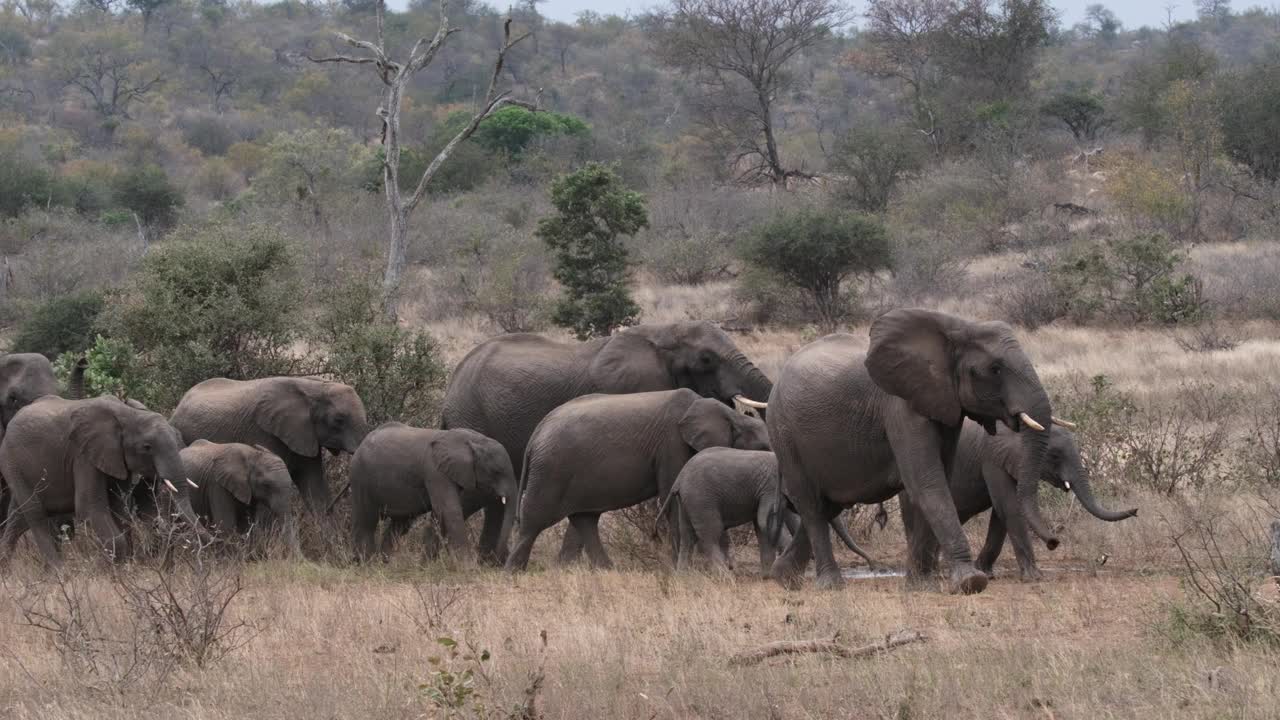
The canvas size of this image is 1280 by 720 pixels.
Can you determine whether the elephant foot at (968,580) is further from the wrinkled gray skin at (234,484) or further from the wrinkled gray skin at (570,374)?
the wrinkled gray skin at (234,484)

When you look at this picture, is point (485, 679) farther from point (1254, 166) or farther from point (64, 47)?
point (64, 47)

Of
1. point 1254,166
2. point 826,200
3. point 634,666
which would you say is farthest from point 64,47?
point 634,666

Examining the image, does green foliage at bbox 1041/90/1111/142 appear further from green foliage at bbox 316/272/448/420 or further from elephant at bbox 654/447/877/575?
elephant at bbox 654/447/877/575

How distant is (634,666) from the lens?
8242 mm

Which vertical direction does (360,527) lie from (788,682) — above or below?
below

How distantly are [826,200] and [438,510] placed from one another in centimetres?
3339

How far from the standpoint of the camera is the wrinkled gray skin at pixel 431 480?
1321 centimetres

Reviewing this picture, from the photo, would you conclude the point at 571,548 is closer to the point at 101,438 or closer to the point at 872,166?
the point at 101,438

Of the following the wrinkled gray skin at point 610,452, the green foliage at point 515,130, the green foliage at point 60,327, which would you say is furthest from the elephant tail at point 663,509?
the green foliage at point 515,130

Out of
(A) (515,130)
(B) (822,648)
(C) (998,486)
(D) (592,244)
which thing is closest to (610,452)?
(C) (998,486)

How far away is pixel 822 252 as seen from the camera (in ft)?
105

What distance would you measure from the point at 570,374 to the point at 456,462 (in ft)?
7.15

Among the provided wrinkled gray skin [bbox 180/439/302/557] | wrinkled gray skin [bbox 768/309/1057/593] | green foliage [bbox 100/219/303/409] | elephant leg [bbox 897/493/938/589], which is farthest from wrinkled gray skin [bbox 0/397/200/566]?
elephant leg [bbox 897/493/938/589]

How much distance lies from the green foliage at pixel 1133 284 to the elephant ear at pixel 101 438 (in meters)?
19.4
